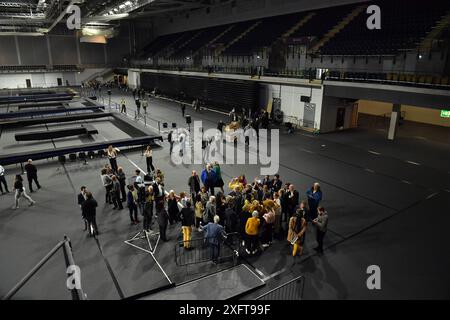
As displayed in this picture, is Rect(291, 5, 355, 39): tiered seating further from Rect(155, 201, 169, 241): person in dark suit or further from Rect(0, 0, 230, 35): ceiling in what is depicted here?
Rect(155, 201, 169, 241): person in dark suit

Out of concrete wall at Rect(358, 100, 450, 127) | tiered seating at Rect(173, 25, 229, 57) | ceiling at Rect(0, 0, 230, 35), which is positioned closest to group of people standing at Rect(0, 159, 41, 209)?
ceiling at Rect(0, 0, 230, 35)

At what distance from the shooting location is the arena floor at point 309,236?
732 centimetres

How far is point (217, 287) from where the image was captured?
7.16m

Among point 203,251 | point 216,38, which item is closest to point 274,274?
point 203,251

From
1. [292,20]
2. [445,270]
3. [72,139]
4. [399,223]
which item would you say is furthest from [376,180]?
[292,20]

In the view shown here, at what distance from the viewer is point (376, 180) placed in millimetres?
13805

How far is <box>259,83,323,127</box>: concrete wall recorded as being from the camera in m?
22.6

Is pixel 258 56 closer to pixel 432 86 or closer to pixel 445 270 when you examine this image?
pixel 432 86

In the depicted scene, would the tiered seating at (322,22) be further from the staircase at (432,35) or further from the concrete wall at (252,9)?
the staircase at (432,35)

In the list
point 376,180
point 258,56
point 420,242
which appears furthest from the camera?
point 258,56

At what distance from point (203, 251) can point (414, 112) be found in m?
25.8

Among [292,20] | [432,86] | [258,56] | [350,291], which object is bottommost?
[350,291]

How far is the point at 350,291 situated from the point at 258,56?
27693mm

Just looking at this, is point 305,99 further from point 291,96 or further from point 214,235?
point 214,235
